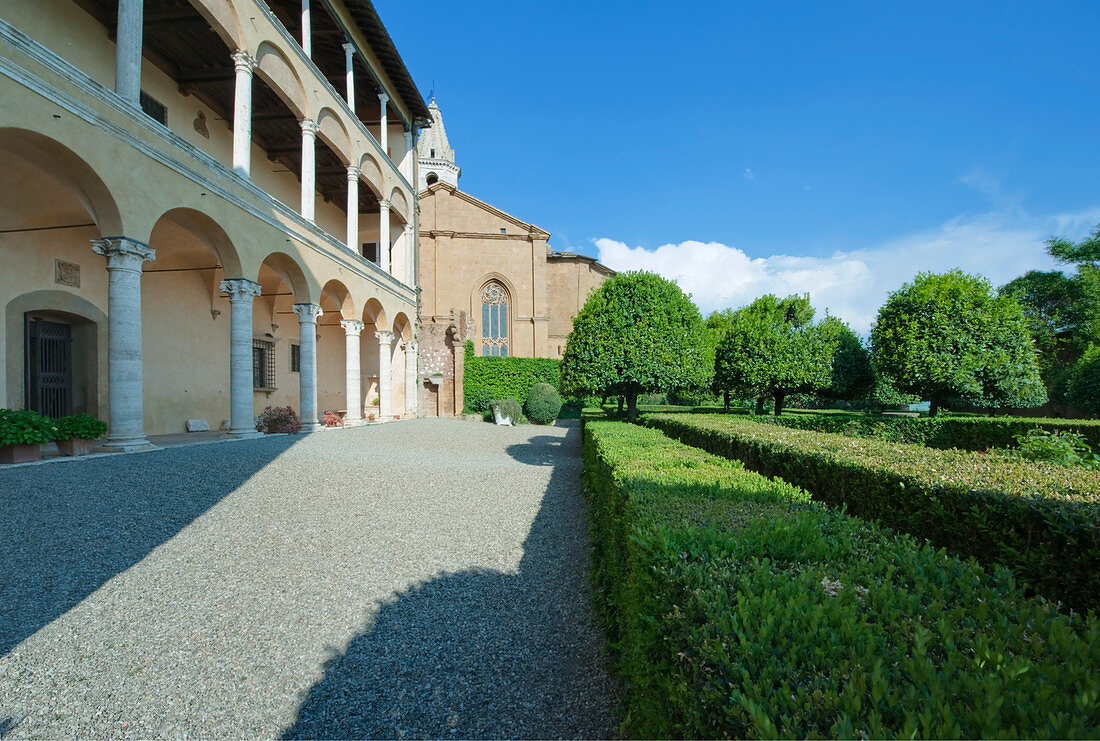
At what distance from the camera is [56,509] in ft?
17.6

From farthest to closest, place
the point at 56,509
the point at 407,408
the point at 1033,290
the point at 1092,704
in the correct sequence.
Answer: the point at 1033,290, the point at 407,408, the point at 56,509, the point at 1092,704

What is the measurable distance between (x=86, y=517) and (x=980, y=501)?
317 inches

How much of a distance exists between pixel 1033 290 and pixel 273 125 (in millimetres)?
43192

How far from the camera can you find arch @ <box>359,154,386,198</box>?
57.9 feet

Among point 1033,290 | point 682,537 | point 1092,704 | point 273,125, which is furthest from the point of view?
point 1033,290

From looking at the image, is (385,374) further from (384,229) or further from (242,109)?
(242,109)

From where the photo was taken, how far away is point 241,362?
11.4 meters

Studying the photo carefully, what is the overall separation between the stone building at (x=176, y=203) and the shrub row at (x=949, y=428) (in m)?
12.8

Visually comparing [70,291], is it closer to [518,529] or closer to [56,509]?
[56,509]

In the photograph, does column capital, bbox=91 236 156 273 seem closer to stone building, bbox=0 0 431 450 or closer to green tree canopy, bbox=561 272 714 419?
stone building, bbox=0 0 431 450

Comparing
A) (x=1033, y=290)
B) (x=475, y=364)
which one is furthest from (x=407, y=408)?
(x=1033, y=290)

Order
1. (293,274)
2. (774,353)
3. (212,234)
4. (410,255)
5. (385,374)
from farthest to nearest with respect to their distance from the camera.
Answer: (410,255), (385,374), (774,353), (293,274), (212,234)

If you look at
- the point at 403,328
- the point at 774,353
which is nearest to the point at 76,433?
the point at 403,328

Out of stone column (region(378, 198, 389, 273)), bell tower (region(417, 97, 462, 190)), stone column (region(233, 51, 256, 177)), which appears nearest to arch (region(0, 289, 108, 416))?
stone column (region(233, 51, 256, 177))
